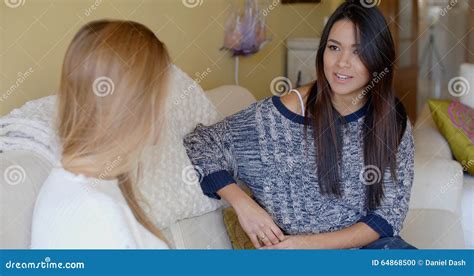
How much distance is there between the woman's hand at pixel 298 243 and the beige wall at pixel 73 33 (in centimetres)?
46

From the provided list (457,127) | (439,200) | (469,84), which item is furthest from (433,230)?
(469,84)

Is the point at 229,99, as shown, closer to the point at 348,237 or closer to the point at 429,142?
the point at 348,237

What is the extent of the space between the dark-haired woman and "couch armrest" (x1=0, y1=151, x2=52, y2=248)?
1.06 feet

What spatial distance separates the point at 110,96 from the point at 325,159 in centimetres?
47

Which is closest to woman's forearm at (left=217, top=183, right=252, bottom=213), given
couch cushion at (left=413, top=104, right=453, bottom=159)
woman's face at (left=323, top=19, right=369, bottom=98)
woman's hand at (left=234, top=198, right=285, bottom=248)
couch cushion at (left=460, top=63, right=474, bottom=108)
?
woman's hand at (left=234, top=198, right=285, bottom=248)

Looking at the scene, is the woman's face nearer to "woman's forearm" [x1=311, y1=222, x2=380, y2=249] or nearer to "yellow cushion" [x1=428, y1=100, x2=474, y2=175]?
"woman's forearm" [x1=311, y1=222, x2=380, y2=249]

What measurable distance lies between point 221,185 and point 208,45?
678 mm

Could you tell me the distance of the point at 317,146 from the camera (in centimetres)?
119

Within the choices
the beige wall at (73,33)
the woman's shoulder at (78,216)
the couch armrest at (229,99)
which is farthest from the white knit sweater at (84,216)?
the couch armrest at (229,99)

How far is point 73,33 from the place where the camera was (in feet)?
3.78

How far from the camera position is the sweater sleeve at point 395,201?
4.00 ft

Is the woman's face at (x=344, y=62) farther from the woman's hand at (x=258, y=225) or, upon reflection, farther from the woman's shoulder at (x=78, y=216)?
the woman's shoulder at (x=78, y=216)

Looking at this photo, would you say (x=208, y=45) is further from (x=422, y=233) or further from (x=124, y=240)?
(x=124, y=240)
